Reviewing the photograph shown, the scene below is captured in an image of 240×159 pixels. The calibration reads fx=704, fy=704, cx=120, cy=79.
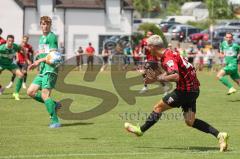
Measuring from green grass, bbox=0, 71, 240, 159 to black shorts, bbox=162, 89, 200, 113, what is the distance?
2.33ft

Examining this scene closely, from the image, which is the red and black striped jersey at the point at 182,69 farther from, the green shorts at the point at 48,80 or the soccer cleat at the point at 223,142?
the green shorts at the point at 48,80

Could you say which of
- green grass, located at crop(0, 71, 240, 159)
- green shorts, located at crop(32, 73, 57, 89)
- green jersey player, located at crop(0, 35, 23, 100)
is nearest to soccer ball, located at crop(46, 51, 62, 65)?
green shorts, located at crop(32, 73, 57, 89)

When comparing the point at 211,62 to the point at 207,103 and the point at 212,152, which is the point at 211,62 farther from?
the point at 212,152

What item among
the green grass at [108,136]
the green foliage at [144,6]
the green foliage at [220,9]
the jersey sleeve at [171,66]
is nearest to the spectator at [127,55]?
the green grass at [108,136]

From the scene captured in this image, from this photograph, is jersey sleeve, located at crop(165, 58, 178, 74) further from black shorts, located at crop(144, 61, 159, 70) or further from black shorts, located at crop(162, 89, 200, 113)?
black shorts, located at crop(162, 89, 200, 113)

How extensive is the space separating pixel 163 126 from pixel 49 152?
4.33 m

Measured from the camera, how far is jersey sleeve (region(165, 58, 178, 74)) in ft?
34.9

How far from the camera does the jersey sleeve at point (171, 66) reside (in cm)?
1063

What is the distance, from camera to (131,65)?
1674 inches

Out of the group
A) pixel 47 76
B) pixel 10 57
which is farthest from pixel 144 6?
pixel 47 76

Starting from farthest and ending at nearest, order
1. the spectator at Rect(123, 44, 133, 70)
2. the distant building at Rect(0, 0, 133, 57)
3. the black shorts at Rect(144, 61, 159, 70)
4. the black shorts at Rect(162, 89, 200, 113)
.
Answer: the distant building at Rect(0, 0, 133, 57), the spectator at Rect(123, 44, 133, 70), the black shorts at Rect(162, 89, 200, 113), the black shorts at Rect(144, 61, 159, 70)

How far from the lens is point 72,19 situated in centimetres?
5794

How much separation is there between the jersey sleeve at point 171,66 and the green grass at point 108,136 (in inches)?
49.8

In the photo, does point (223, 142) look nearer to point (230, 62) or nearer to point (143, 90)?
point (230, 62)
